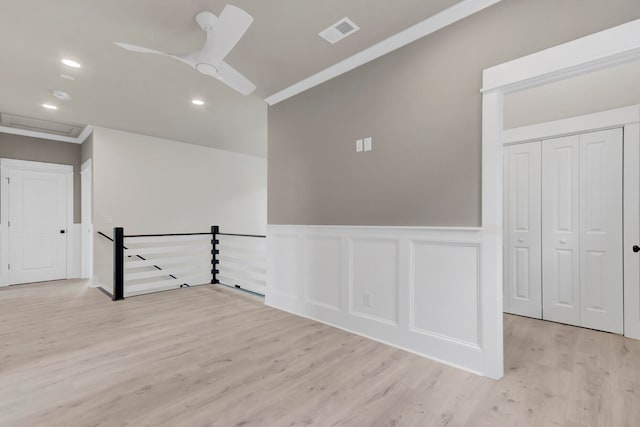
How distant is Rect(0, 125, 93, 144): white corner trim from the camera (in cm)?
500

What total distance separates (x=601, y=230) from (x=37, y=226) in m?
7.94

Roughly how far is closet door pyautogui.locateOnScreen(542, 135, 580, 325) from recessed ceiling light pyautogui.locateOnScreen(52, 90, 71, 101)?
5.52m

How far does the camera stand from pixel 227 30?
5.96 feet

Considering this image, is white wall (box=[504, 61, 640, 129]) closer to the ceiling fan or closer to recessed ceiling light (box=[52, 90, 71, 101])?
the ceiling fan

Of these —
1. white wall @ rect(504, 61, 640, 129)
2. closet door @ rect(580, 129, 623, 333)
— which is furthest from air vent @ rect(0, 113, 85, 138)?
closet door @ rect(580, 129, 623, 333)

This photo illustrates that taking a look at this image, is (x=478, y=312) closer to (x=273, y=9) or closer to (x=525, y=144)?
(x=525, y=144)

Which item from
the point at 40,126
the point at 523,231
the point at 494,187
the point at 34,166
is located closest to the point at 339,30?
the point at 494,187

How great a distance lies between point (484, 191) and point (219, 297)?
142 inches

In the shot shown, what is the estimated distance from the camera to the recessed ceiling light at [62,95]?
3602 millimetres

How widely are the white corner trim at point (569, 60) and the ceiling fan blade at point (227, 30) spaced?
1610 mm

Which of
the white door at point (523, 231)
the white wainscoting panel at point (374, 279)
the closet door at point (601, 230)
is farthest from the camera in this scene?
the white door at point (523, 231)

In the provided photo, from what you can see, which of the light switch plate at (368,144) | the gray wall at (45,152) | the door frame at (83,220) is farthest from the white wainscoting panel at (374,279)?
the gray wall at (45,152)

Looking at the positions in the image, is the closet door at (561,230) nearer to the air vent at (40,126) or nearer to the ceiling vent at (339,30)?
the ceiling vent at (339,30)

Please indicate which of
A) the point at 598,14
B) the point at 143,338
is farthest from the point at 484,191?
the point at 143,338
